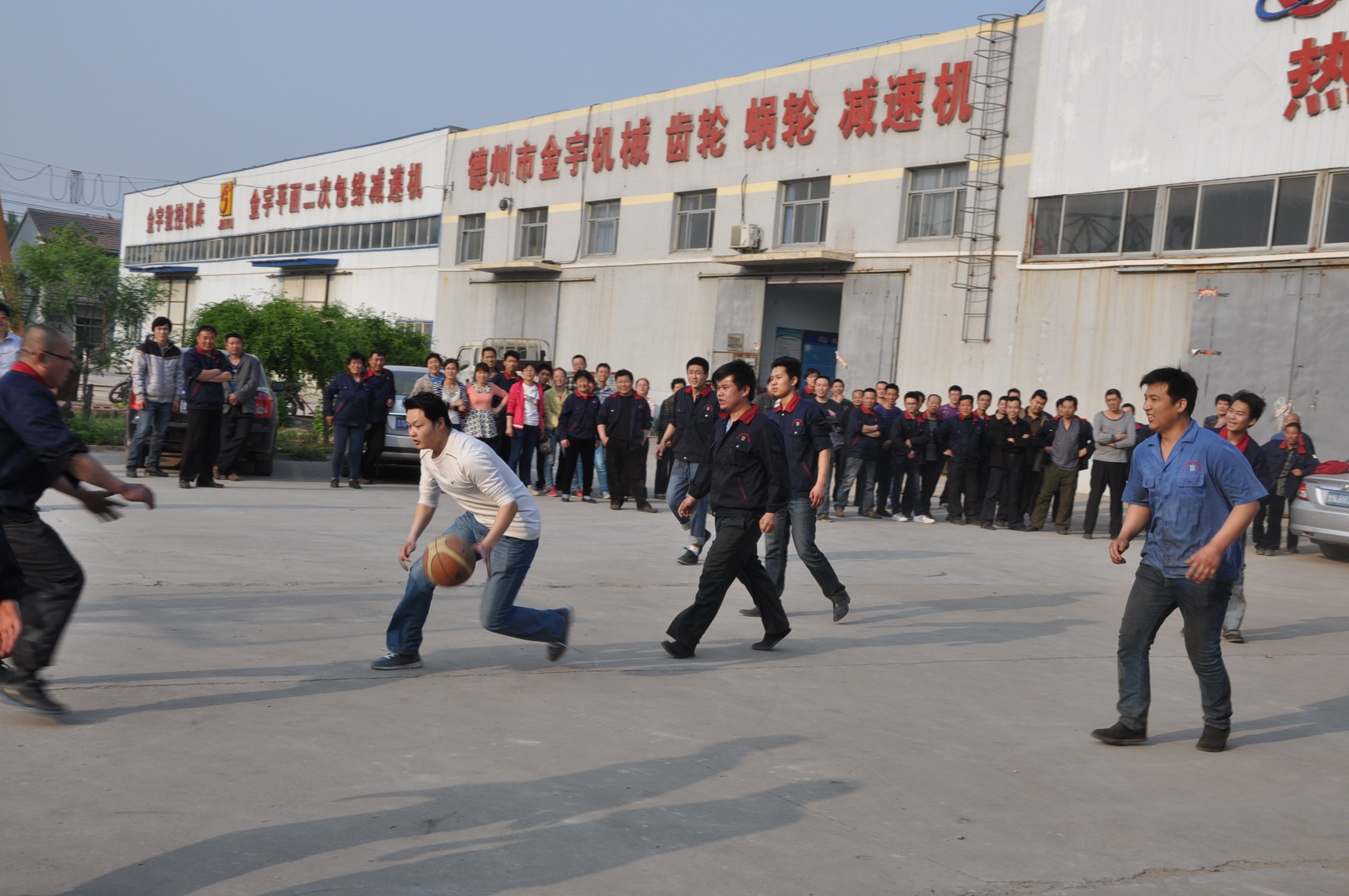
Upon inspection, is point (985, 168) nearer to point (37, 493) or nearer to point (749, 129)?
point (749, 129)

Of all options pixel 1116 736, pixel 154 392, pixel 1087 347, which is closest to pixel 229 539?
pixel 154 392

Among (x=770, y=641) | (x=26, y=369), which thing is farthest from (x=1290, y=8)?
(x=26, y=369)

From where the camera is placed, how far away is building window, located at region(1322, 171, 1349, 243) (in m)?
20.1

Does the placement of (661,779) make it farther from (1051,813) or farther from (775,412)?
(775,412)

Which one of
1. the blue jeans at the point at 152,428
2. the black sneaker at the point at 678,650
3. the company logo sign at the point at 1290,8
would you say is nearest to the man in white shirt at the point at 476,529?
the black sneaker at the point at 678,650

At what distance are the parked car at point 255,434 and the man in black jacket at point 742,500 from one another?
390 inches

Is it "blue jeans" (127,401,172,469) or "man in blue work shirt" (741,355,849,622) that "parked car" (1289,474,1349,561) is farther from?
"blue jeans" (127,401,172,469)

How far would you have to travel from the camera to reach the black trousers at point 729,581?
7.57 metres

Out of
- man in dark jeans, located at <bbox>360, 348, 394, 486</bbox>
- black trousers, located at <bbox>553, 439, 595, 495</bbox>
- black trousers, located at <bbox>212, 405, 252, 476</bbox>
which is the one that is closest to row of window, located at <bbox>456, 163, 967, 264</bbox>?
black trousers, located at <bbox>553, 439, 595, 495</bbox>

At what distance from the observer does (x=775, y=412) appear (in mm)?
9492

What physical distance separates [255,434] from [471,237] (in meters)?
24.0

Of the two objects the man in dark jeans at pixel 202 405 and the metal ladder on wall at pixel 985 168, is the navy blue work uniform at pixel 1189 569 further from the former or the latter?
the metal ladder on wall at pixel 985 168

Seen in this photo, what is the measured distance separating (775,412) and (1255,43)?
52.9ft

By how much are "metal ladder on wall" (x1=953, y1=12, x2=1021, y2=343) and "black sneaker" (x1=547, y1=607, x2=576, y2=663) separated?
19366 mm
